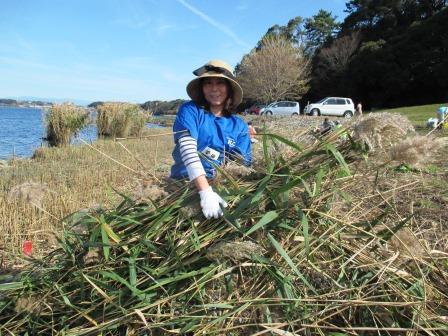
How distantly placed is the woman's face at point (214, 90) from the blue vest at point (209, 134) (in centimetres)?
9

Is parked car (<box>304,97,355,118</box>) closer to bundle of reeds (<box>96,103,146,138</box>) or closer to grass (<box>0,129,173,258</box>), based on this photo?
bundle of reeds (<box>96,103,146,138</box>)

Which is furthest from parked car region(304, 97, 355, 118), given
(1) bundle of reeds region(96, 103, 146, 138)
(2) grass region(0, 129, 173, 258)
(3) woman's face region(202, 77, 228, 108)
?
(3) woman's face region(202, 77, 228, 108)

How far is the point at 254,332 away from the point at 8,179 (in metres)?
6.45

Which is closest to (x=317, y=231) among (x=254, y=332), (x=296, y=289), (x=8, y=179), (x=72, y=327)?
(x=296, y=289)

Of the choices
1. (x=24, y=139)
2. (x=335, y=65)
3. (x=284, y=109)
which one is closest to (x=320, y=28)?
(x=335, y=65)

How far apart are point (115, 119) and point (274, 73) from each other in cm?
2898

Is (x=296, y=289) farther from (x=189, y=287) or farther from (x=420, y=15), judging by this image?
(x=420, y=15)

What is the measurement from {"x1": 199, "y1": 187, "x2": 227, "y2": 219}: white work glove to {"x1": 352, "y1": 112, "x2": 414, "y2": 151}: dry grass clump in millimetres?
625

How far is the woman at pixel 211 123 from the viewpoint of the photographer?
2422mm

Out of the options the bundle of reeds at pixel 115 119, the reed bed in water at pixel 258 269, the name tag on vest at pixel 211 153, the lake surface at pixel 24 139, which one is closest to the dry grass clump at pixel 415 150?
the reed bed in water at pixel 258 269

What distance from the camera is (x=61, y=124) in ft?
43.6

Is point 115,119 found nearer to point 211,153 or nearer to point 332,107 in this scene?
point 211,153

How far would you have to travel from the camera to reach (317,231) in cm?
172

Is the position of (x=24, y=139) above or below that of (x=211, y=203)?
below
